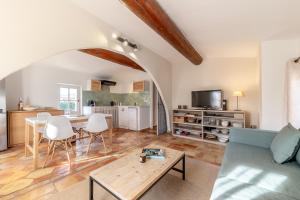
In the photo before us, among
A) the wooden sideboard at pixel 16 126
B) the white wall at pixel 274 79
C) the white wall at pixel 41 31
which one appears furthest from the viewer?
the wooden sideboard at pixel 16 126

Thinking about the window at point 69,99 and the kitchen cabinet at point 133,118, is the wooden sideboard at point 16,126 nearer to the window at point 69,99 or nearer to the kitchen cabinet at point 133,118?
the window at point 69,99

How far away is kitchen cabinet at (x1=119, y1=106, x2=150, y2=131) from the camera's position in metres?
5.38

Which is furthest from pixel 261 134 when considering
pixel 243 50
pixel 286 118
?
pixel 243 50

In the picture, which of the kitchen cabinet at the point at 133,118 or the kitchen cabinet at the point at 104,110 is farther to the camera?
the kitchen cabinet at the point at 133,118

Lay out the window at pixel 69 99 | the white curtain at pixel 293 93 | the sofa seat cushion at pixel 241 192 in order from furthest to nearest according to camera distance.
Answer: the window at pixel 69 99 → the white curtain at pixel 293 93 → the sofa seat cushion at pixel 241 192

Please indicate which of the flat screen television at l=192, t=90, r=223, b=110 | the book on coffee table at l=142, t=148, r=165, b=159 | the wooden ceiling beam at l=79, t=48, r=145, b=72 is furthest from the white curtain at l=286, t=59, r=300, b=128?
the wooden ceiling beam at l=79, t=48, r=145, b=72

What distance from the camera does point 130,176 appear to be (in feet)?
4.71

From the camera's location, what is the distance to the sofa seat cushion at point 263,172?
1197 mm

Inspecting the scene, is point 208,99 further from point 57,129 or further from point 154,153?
point 57,129

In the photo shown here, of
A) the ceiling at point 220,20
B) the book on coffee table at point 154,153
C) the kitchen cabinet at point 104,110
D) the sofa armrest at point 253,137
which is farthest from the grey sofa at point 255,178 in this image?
the kitchen cabinet at point 104,110

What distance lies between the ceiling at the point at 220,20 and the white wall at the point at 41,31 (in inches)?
9.1

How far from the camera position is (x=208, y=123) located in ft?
13.1

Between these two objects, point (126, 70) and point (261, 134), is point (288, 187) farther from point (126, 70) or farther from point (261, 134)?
point (126, 70)

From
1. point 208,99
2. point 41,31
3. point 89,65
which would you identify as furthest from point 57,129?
point 208,99
